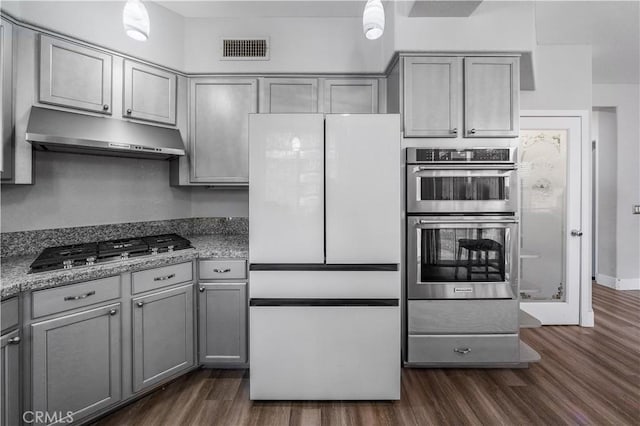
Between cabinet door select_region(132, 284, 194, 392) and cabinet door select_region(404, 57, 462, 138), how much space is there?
2.10 metres

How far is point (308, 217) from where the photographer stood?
1998 mm

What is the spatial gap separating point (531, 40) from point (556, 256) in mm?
2138

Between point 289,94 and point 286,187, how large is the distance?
1254 millimetres

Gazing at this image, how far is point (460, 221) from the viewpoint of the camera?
7.82ft

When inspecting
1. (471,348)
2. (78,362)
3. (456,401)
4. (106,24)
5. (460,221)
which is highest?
(106,24)

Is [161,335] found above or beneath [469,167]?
beneath

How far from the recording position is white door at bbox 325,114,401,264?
1988 millimetres

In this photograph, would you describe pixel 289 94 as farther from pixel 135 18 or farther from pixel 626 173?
pixel 626 173

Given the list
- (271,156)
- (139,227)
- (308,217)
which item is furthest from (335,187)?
(139,227)

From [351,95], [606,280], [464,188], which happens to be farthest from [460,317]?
[606,280]

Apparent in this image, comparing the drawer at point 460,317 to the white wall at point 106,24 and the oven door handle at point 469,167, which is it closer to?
the oven door handle at point 469,167

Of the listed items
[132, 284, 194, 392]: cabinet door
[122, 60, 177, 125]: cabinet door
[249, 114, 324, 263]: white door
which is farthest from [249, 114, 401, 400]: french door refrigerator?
[122, 60, 177, 125]: cabinet door

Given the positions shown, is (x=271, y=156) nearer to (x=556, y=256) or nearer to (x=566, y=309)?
(x=556, y=256)

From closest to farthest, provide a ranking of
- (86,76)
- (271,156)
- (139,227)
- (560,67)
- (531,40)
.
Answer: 1. (271,156)
2. (86,76)
3. (531,40)
4. (139,227)
5. (560,67)
